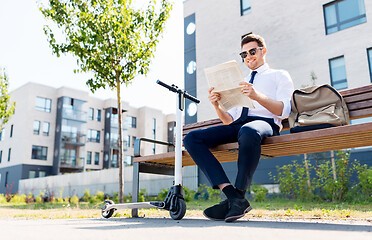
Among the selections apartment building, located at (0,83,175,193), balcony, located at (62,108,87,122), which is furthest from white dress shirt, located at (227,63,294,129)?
balcony, located at (62,108,87,122)

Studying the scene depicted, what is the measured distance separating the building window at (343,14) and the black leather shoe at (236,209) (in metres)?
11.7

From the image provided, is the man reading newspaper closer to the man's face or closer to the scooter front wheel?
the man's face

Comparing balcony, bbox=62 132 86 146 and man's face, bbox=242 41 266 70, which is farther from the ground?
balcony, bbox=62 132 86 146

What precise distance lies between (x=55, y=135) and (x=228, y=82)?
109 feet

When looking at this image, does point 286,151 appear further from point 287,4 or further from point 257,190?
point 287,4

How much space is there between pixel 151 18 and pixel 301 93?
571cm

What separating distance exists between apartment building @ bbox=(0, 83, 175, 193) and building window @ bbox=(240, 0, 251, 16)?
19212mm

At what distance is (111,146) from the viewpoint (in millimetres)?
36500

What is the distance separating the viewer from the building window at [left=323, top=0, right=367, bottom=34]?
1197cm

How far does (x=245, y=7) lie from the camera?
15445 mm

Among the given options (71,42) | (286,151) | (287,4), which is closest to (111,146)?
(287,4)

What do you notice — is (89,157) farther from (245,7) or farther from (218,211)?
(218,211)

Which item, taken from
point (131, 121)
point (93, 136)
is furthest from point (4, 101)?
point (131, 121)

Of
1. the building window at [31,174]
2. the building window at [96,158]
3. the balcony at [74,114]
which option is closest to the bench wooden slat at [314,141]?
the building window at [31,174]
